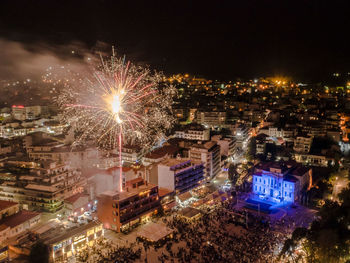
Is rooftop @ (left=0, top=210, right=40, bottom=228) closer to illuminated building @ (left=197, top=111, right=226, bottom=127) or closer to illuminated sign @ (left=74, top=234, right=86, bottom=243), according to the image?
illuminated sign @ (left=74, top=234, right=86, bottom=243)

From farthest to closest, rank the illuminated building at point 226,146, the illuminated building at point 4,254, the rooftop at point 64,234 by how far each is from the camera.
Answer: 1. the illuminated building at point 226,146
2. the rooftop at point 64,234
3. the illuminated building at point 4,254

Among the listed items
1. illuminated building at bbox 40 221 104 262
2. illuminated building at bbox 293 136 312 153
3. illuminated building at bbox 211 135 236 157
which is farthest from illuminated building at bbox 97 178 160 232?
illuminated building at bbox 293 136 312 153

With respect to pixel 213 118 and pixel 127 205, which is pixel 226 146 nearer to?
pixel 213 118

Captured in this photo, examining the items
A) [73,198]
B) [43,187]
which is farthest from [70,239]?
[43,187]

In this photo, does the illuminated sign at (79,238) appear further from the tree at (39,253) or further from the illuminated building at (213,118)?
the illuminated building at (213,118)

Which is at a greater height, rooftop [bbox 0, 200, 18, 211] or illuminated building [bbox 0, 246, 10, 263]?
rooftop [bbox 0, 200, 18, 211]

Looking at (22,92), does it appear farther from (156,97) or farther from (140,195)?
(140,195)

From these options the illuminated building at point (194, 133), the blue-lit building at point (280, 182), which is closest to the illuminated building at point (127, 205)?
the blue-lit building at point (280, 182)
